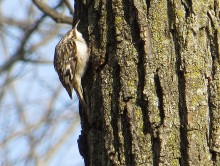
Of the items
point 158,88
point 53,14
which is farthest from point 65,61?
point 158,88

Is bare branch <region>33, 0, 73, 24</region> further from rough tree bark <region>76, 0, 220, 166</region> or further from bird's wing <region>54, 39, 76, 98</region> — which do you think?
rough tree bark <region>76, 0, 220, 166</region>

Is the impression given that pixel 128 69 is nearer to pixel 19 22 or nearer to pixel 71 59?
pixel 71 59

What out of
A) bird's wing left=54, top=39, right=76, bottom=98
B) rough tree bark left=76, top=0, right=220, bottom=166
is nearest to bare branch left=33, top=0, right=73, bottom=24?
bird's wing left=54, top=39, right=76, bottom=98

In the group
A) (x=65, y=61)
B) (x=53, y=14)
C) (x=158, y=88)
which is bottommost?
(x=158, y=88)

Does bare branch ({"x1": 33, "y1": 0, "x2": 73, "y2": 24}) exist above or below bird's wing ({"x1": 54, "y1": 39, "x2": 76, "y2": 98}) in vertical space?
above

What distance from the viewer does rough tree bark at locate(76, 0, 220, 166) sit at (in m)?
2.54

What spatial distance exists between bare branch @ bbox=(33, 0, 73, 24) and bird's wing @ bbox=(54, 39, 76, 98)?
339mm

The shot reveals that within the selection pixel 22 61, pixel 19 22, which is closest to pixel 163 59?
pixel 22 61

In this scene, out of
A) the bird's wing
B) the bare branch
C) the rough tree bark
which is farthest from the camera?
the bare branch

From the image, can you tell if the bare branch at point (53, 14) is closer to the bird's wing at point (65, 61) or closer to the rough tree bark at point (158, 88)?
the bird's wing at point (65, 61)

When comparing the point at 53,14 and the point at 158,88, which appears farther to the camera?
the point at 53,14

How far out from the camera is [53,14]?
16.1 feet

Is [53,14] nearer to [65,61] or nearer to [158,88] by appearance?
[65,61]

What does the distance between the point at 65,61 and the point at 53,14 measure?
584 mm
